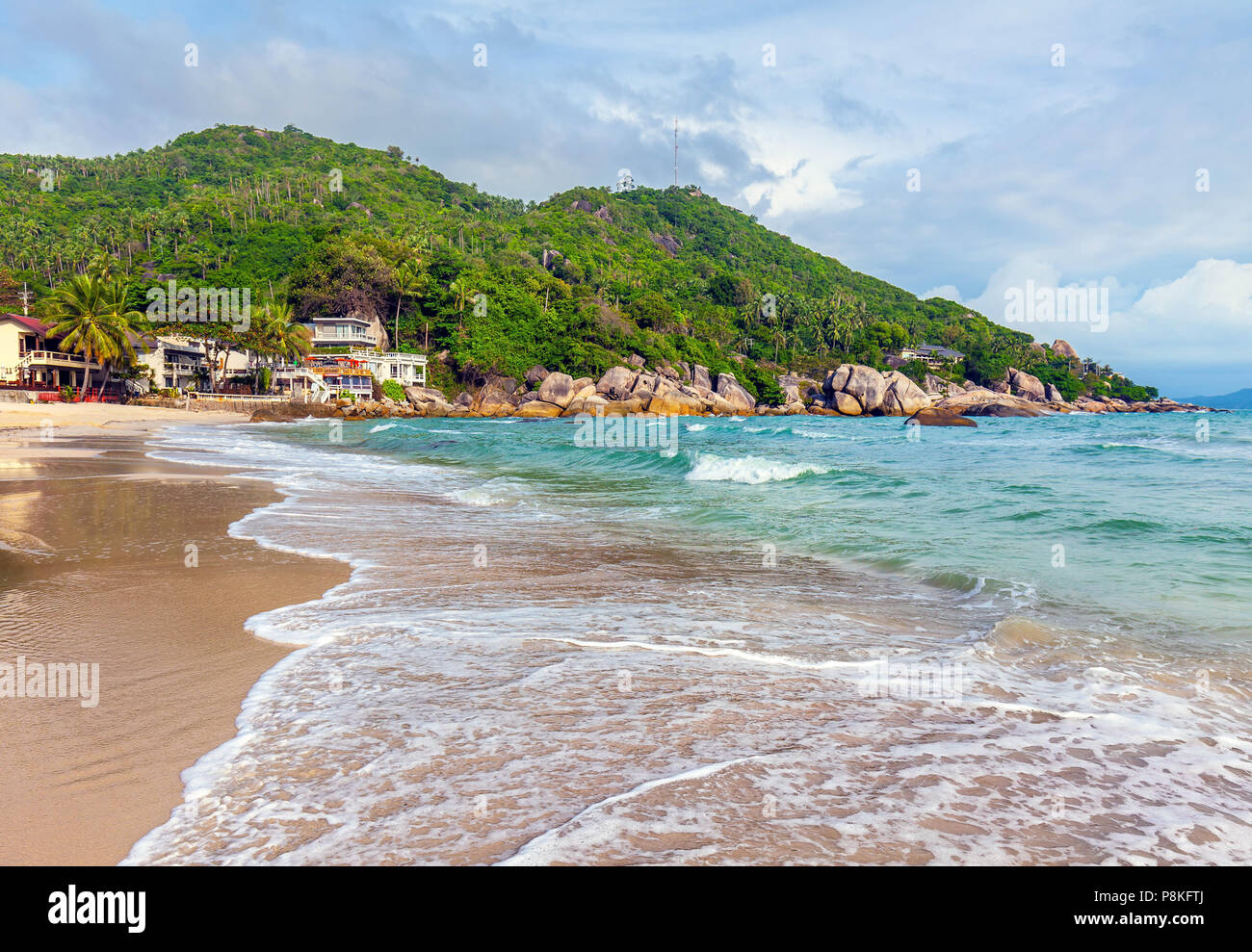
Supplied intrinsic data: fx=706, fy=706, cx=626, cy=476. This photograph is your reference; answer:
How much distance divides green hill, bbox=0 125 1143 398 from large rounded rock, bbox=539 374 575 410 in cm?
604

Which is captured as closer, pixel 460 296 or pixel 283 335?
pixel 283 335

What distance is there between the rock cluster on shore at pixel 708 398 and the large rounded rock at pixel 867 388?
10cm

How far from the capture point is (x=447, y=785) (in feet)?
10.2

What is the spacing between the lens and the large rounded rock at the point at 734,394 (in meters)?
76.0

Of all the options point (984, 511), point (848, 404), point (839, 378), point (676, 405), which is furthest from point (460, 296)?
point (984, 511)

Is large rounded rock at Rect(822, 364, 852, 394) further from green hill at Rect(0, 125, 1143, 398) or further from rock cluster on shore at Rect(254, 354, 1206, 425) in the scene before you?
green hill at Rect(0, 125, 1143, 398)

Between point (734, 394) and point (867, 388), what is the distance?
1441 centimetres

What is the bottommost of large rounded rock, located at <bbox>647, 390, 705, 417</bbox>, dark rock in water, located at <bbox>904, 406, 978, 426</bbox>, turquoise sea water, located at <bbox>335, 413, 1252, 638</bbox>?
turquoise sea water, located at <bbox>335, 413, 1252, 638</bbox>

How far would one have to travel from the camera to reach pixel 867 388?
3019 inches

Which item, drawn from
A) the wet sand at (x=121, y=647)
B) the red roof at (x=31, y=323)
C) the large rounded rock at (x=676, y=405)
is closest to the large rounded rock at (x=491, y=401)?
the large rounded rock at (x=676, y=405)

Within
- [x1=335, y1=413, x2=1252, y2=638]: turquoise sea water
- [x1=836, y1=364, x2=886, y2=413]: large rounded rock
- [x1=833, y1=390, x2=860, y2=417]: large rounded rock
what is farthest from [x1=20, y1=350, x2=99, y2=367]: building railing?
[x1=836, y1=364, x2=886, y2=413]: large rounded rock

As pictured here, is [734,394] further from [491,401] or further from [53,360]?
[53,360]

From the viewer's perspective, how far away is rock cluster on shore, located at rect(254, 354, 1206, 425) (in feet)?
214
